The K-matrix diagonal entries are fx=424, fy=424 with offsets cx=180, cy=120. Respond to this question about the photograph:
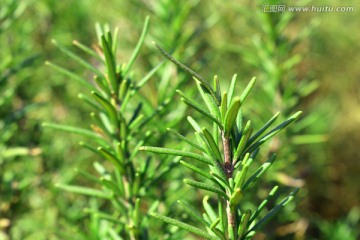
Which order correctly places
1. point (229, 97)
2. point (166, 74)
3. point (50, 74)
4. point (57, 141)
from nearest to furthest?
point (229, 97), point (166, 74), point (57, 141), point (50, 74)

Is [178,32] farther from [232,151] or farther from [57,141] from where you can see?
[232,151]

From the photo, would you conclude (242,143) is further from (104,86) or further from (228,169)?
(104,86)

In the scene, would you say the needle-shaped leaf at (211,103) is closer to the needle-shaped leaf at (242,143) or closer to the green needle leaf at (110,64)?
the needle-shaped leaf at (242,143)

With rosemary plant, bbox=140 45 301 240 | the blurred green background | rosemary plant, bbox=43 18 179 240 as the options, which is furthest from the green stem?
the blurred green background

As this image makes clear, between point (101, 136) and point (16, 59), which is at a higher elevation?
point (16, 59)

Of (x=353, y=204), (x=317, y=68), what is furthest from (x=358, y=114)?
(x=353, y=204)

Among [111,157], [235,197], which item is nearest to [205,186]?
[235,197]

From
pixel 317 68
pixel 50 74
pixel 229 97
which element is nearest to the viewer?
pixel 229 97
